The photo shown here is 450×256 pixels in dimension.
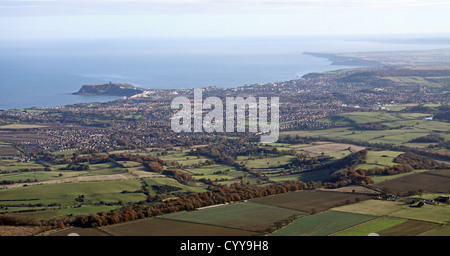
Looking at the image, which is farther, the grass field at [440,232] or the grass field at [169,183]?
the grass field at [169,183]

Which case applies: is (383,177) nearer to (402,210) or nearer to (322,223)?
(402,210)

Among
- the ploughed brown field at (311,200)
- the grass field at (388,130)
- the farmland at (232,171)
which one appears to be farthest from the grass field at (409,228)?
→ the grass field at (388,130)

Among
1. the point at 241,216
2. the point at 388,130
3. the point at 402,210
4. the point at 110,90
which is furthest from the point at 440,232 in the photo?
the point at 110,90

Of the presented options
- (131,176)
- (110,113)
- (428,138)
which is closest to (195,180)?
(131,176)

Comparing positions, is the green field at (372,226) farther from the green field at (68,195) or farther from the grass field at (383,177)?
the green field at (68,195)

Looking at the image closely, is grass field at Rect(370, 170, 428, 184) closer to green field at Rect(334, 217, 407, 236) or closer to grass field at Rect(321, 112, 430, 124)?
green field at Rect(334, 217, 407, 236)
